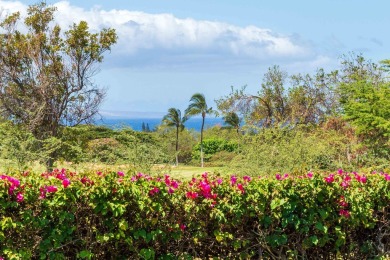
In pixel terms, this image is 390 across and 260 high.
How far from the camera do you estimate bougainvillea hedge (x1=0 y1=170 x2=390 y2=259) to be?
19.6 feet

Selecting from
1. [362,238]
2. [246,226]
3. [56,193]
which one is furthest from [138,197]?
[362,238]

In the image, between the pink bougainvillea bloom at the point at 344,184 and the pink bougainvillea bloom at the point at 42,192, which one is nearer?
the pink bougainvillea bloom at the point at 42,192

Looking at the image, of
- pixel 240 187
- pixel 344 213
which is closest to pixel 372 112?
pixel 344 213

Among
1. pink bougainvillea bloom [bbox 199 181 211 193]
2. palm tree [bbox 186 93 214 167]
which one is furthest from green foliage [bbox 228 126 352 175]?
palm tree [bbox 186 93 214 167]

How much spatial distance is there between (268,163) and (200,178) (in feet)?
22.1

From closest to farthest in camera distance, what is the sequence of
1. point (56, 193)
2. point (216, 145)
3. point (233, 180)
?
point (56, 193)
point (233, 180)
point (216, 145)

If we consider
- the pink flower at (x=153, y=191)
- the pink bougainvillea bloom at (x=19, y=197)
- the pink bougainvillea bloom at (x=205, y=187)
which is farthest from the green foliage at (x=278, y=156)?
the pink bougainvillea bloom at (x=19, y=197)

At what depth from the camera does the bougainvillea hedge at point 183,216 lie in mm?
5984

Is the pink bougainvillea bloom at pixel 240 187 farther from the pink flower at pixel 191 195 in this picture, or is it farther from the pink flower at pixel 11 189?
the pink flower at pixel 11 189

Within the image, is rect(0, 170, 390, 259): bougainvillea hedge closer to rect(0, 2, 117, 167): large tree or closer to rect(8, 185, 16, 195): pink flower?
rect(8, 185, 16, 195): pink flower

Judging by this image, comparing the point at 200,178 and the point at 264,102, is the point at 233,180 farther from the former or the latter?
the point at 264,102

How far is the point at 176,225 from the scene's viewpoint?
249 inches

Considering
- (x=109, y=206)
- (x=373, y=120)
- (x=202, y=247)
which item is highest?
(x=373, y=120)

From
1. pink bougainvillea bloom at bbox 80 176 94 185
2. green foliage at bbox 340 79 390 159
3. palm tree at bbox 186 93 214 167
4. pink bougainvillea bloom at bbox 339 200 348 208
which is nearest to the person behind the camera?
pink bougainvillea bloom at bbox 80 176 94 185
